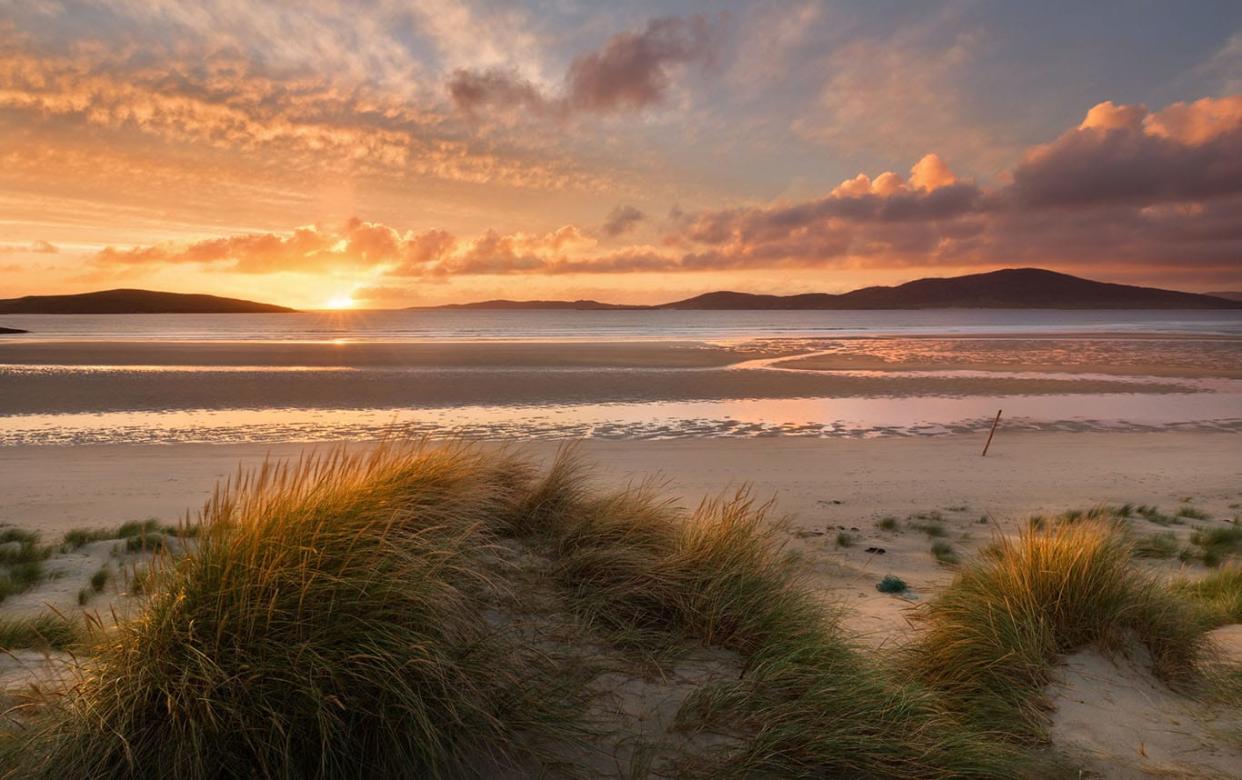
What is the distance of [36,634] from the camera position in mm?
5422

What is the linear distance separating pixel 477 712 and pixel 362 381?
1193 inches

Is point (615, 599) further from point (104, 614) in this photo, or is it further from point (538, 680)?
point (104, 614)

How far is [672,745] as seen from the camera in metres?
4.09

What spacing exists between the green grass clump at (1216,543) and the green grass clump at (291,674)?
9.19m

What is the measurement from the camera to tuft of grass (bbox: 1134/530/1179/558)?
9641 millimetres

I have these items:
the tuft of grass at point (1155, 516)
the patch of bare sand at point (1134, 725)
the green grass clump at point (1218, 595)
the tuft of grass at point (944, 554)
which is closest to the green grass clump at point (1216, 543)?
the tuft of grass at point (1155, 516)

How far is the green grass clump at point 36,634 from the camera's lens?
5.39m

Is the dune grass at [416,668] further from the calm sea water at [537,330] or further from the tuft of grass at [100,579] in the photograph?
the calm sea water at [537,330]

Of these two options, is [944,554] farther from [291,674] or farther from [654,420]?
[654,420]

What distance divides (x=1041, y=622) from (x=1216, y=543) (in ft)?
22.2

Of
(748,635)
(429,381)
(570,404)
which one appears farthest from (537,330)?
(748,635)

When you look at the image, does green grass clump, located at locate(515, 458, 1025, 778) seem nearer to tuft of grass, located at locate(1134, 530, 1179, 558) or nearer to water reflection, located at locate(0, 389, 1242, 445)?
tuft of grass, located at locate(1134, 530, 1179, 558)

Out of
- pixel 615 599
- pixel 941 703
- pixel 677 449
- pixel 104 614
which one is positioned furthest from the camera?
pixel 677 449

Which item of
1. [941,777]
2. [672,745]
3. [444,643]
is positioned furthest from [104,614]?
[941,777]
